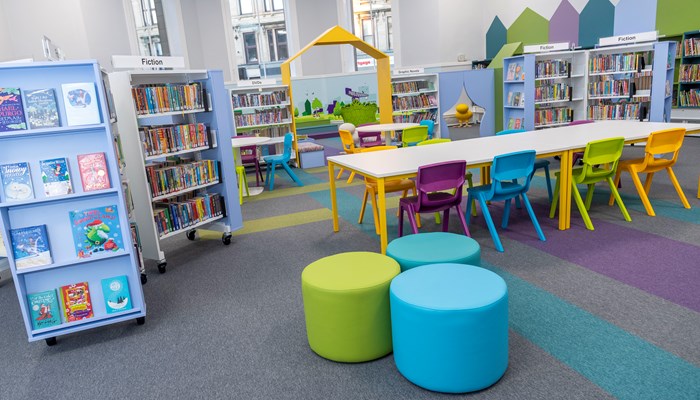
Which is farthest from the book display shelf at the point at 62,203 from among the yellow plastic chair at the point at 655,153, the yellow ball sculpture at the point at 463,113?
the yellow ball sculpture at the point at 463,113

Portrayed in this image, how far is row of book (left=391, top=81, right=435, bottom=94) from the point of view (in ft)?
34.0

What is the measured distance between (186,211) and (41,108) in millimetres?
1918

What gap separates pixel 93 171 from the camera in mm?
3070

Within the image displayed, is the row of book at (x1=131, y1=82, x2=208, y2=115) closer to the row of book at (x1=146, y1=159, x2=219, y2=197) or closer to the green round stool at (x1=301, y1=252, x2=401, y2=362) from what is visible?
the row of book at (x1=146, y1=159, x2=219, y2=197)

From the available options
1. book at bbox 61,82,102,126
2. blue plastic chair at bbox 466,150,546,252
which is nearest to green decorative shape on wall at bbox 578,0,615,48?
blue plastic chair at bbox 466,150,546,252

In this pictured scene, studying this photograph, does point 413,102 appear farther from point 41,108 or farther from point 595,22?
point 41,108

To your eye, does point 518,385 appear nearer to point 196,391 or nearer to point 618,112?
point 196,391

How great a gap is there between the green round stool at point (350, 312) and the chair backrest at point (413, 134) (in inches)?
198

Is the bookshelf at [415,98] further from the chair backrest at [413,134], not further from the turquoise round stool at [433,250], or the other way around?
the turquoise round stool at [433,250]

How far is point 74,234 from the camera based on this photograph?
3.10m

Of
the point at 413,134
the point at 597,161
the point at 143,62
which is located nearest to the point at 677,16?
the point at 413,134

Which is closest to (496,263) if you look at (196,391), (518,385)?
(518,385)

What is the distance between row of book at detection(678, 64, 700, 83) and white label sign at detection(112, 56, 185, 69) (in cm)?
938

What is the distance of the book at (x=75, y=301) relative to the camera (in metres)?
3.16
